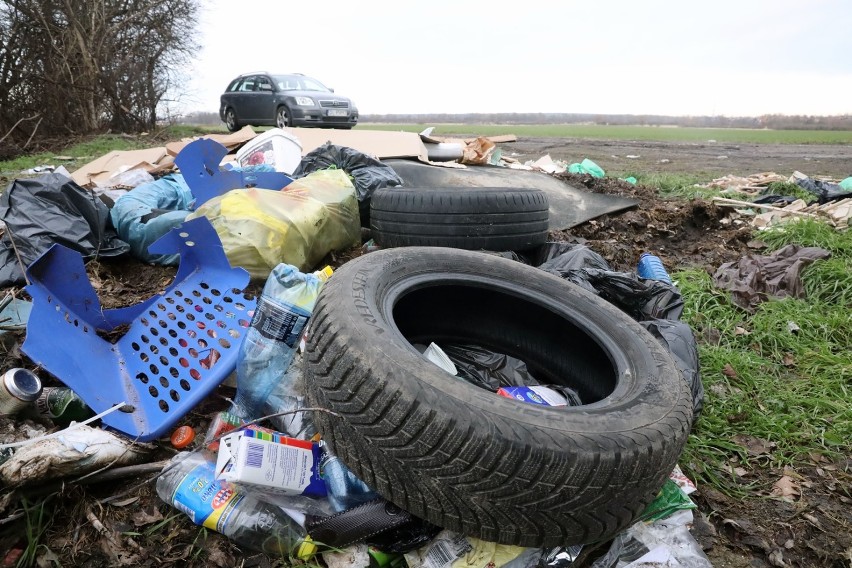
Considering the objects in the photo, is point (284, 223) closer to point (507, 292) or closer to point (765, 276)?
point (507, 292)

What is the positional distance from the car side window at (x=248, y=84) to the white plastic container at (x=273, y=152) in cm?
961

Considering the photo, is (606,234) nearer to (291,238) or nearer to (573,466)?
(291,238)

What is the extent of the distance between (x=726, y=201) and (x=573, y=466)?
5.59 metres

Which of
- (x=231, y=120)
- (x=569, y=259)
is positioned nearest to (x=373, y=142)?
(x=569, y=259)

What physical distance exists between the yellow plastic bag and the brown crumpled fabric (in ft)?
8.15

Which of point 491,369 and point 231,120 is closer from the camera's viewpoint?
point 491,369

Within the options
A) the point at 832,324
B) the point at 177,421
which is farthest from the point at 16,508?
the point at 832,324

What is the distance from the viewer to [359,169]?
12.8 feet

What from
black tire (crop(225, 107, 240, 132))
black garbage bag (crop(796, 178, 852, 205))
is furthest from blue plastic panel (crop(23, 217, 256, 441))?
black tire (crop(225, 107, 240, 132))

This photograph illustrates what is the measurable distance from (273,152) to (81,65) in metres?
11.1

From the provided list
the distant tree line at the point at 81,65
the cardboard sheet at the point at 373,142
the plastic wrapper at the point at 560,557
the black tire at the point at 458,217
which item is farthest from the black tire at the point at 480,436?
the distant tree line at the point at 81,65

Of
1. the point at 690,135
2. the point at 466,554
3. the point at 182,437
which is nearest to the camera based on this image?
the point at 466,554

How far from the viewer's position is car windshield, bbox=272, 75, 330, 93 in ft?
41.4

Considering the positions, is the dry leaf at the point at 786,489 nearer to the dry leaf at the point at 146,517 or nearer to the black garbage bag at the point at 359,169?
the dry leaf at the point at 146,517
